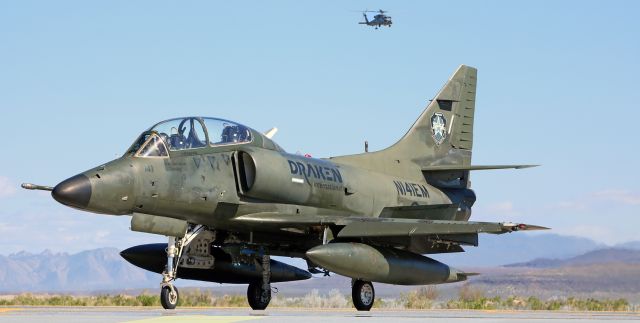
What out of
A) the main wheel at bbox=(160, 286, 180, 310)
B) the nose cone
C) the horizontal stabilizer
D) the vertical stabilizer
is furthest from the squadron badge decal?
the nose cone

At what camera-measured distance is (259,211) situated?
20109 mm

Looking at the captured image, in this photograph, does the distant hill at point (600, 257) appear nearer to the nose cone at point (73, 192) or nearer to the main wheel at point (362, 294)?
the main wheel at point (362, 294)

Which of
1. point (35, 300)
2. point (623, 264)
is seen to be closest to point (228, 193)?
point (35, 300)

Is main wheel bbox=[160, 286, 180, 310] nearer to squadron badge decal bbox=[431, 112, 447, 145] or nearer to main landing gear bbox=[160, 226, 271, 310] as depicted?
main landing gear bbox=[160, 226, 271, 310]

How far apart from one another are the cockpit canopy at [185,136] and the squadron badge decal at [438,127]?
6.24 metres

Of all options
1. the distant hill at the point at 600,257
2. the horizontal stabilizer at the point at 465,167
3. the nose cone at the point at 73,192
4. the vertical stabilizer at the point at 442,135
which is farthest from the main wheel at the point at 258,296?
the distant hill at the point at 600,257

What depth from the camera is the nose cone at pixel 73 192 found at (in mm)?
17656

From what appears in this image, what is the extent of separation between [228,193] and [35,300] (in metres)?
9.04

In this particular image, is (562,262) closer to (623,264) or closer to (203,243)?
(623,264)

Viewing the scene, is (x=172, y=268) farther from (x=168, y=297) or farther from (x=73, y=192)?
(x=73, y=192)

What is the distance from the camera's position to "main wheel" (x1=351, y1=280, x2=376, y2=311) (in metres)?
20.7

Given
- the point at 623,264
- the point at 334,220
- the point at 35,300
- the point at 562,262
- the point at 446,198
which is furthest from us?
the point at 562,262

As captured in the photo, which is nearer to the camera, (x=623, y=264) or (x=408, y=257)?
(x=408, y=257)

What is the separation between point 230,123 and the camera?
20062mm
